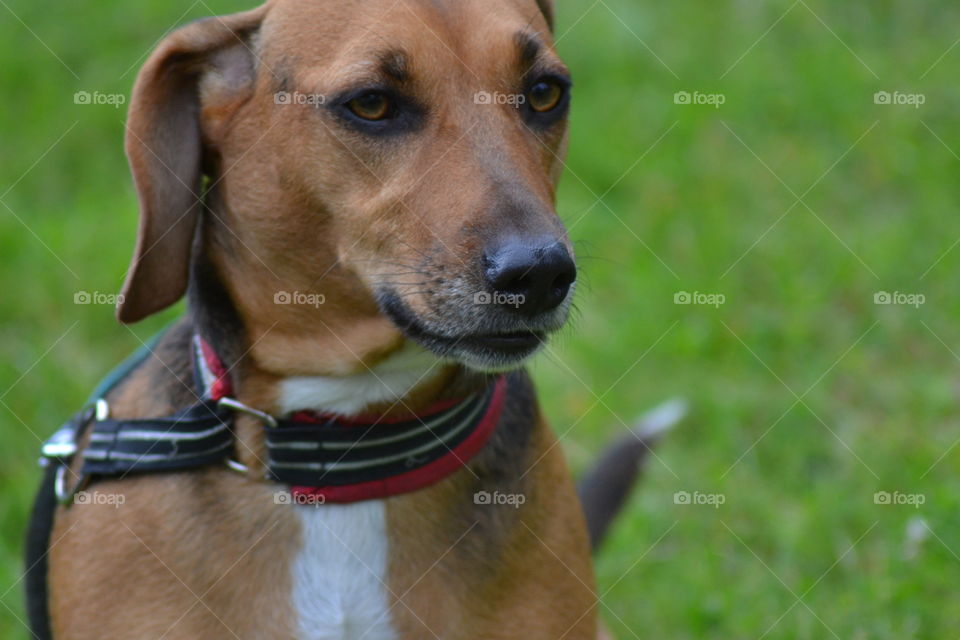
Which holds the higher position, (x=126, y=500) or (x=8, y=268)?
(x=126, y=500)

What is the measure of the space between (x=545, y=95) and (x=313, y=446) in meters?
1.17

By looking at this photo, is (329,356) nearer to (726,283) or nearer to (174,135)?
(174,135)

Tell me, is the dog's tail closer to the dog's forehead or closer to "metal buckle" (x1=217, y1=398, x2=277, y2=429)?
"metal buckle" (x1=217, y1=398, x2=277, y2=429)

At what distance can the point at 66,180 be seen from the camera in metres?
7.51

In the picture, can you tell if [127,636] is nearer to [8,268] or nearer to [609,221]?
[8,268]

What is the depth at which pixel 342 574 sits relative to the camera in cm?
339

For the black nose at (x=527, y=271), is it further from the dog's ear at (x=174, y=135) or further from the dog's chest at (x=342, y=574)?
the dog's ear at (x=174, y=135)

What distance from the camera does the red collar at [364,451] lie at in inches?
134

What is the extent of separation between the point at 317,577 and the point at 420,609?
28 cm

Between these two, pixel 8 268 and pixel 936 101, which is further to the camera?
pixel 936 101

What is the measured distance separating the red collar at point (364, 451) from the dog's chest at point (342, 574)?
0.18ft

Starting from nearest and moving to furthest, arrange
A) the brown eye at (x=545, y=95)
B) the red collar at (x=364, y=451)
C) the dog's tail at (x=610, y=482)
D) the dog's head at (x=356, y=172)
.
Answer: the dog's head at (x=356, y=172) < the red collar at (x=364, y=451) < the brown eye at (x=545, y=95) < the dog's tail at (x=610, y=482)

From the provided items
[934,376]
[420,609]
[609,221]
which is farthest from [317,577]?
[609,221]

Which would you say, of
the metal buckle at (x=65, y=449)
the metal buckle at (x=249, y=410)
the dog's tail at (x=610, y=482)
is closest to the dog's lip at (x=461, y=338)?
the metal buckle at (x=249, y=410)
